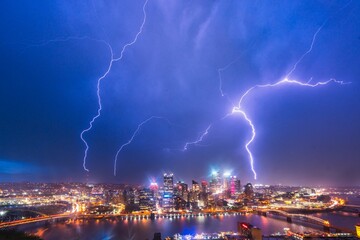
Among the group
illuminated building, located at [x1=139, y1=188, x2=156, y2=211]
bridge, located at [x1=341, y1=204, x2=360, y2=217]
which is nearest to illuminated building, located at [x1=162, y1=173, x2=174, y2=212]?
illuminated building, located at [x1=139, y1=188, x2=156, y2=211]

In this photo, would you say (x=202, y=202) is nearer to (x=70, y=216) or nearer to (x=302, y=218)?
(x=302, y=218)

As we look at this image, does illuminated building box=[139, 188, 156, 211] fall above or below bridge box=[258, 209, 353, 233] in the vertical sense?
above

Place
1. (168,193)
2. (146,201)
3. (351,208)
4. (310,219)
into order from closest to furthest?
1. (310,219)
2. (351,208)
3. (146,201)
4. (168,193)

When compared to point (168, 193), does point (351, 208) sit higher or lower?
lower

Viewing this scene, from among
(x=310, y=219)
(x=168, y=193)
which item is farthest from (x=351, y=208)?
(x=168, y=193)

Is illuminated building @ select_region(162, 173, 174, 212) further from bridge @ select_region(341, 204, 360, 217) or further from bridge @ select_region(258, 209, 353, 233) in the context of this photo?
bridge @ select_region(341, 204, 360, 217)

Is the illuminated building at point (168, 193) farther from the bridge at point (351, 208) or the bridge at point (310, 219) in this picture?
the bridge at point (351, 208)

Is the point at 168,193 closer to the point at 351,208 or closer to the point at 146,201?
the point at 146,201

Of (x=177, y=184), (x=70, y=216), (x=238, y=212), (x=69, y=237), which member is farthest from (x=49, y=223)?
(x=177, y=184)

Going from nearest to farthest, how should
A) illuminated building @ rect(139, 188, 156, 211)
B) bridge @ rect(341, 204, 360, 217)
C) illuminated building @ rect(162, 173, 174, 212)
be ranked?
bridge @ rect(341, 204, 360, 217) < illuminated building @ rect(139, 188, 156, 211) < illuminated building @ rect(162, 173, 174, 212)
